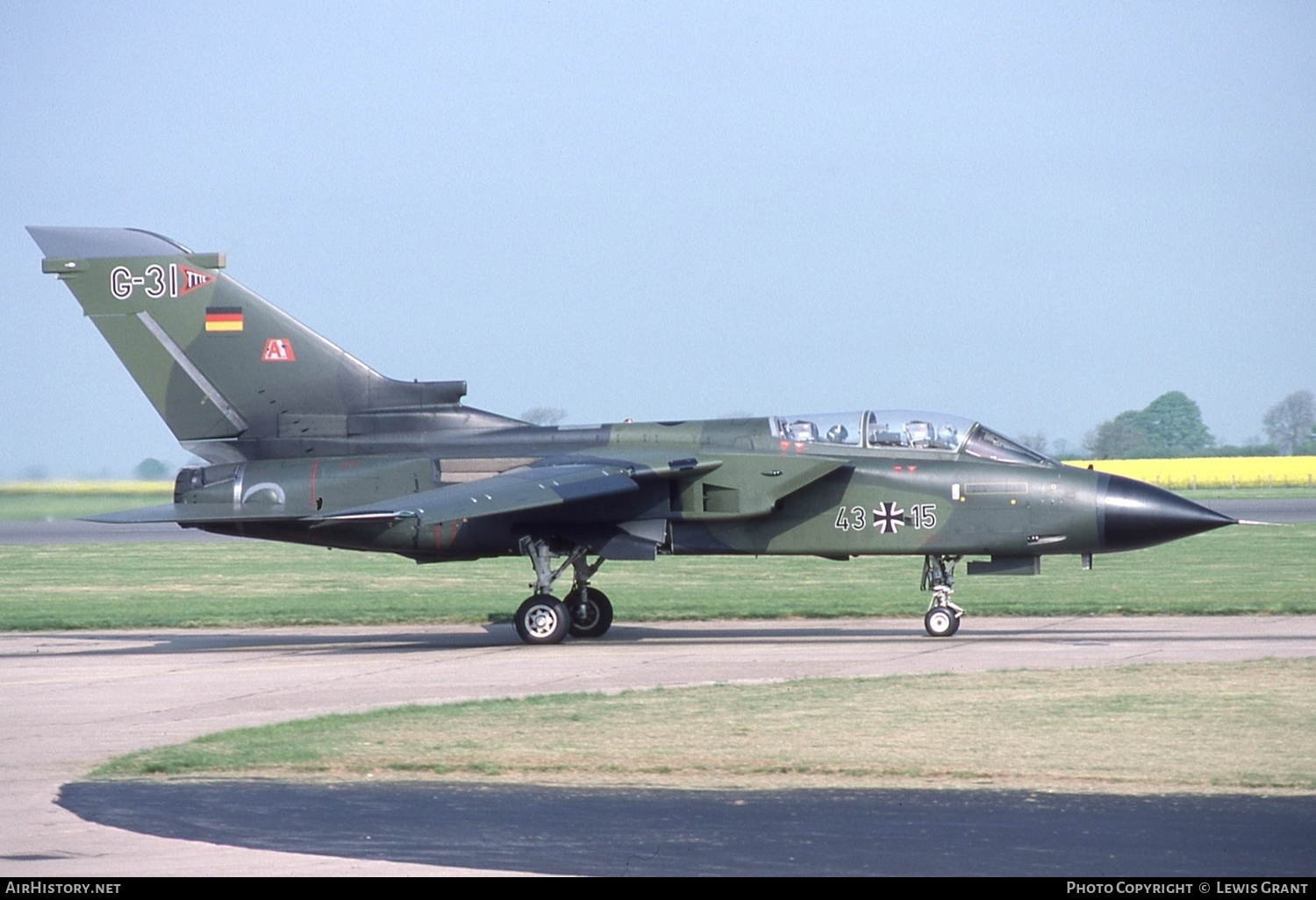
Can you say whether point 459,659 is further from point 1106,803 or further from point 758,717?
point 1106,803

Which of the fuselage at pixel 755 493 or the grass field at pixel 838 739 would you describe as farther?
the fuselage at pixel 755 493

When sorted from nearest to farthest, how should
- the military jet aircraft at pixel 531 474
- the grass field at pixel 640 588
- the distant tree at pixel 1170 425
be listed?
the military jet aircraft at pixel 531 474 < the grass field at pixel 640 588 < the distant tree at pixel 1170 425

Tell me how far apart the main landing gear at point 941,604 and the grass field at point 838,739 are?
4677mm

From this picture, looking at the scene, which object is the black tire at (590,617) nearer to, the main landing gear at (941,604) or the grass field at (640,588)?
the grass field at (640,588)

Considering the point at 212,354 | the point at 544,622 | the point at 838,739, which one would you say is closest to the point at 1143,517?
the point at 544,622

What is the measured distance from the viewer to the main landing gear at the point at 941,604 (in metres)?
18.7

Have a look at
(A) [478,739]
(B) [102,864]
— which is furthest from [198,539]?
(B) [102,864]

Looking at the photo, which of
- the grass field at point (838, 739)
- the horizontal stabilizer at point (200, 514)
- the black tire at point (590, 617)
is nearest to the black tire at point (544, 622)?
the black tire at point (590, 617)

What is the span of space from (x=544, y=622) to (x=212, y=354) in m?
5.76

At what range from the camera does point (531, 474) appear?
61.2 feet

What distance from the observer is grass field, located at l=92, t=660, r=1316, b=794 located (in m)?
9.93

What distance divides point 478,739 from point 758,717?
7.40ft

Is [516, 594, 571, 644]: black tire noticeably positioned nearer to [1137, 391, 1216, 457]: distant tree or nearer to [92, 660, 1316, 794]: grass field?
[92, 660, 1316, 794]: grass field

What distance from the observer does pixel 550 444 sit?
19953mm
